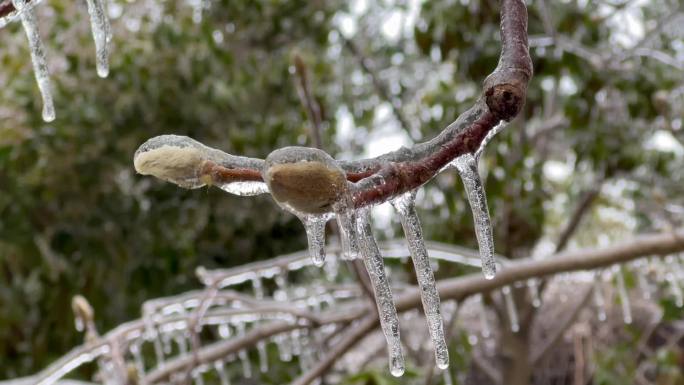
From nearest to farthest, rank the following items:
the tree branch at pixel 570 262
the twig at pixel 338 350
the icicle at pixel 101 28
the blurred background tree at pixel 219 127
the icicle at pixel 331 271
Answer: the icicle at pixel 101 28
the twig at pixel 338 350
the tree branch at pixel 570 262
the blurred background tree at pixel 219 127
the icicle at pixel 331 271

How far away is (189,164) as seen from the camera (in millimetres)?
358

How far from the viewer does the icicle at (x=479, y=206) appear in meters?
0.42

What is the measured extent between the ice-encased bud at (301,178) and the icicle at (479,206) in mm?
94

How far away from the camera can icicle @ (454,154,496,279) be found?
420 millimetres

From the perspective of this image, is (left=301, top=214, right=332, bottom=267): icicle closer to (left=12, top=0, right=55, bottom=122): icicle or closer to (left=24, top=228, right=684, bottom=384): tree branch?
(left=12, top=0, right=55, bottom=122): icicle

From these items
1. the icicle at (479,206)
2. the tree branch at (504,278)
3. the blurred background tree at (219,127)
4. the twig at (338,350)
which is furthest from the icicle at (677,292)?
the icicle at (479,206)

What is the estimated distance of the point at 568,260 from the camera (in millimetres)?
1496

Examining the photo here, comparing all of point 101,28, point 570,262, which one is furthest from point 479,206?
point 570,262

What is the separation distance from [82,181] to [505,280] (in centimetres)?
131

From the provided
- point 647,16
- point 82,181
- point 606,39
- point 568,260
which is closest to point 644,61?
point 606,39

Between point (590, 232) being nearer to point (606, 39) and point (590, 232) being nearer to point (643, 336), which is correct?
point (643, 336)

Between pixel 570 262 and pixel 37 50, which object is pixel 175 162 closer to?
pixel 37 50

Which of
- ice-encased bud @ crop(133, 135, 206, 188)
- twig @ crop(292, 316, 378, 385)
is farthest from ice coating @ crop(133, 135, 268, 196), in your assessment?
twig @ crop(292, 316, 378, 385)

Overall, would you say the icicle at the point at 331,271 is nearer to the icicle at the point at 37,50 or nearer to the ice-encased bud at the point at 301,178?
the icicle at the point at 37,50
